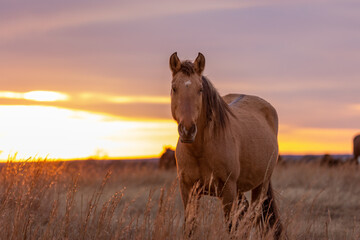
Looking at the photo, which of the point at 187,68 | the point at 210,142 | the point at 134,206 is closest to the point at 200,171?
the point at 210,142

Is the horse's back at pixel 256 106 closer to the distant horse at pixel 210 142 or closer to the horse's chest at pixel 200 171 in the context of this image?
the distant horse at pixel 210 142

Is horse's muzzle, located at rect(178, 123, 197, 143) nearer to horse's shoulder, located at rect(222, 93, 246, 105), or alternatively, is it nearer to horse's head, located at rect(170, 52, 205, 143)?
horse's head, located at rect(170, 52, 205, 143)

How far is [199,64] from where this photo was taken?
4.85 m

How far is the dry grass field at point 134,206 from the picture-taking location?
3912mm

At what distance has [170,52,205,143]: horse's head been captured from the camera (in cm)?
420

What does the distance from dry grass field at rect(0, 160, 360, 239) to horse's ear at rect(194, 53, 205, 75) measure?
4.17 ft

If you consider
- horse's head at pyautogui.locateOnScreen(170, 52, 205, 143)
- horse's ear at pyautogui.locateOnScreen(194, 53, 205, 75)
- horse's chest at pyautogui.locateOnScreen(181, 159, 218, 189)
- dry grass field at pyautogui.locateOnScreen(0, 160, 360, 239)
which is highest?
horse's ear at pyautogui.locateOnScreen(194, 53, 205, 75)

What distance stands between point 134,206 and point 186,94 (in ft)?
18.5

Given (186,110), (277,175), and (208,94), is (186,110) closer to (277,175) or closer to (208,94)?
(208,94)

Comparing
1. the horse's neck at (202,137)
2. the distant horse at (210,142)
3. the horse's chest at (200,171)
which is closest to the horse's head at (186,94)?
the distant horse at (210,142)

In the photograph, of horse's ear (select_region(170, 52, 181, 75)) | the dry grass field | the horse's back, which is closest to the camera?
the dry grass field

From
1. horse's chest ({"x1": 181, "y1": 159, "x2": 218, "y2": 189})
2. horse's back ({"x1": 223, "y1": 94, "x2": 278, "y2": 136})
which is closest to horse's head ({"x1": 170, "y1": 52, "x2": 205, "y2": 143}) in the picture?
horse's chest ({"x1": 181, "y1": 159, "x2": 218, "y2": 189})

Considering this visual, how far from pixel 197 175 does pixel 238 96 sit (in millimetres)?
2992

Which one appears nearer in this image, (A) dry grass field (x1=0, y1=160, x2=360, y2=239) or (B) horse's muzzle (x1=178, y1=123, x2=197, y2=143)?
(A) dry grass field (x1=0, y1=160, x2=360, y2=239)
